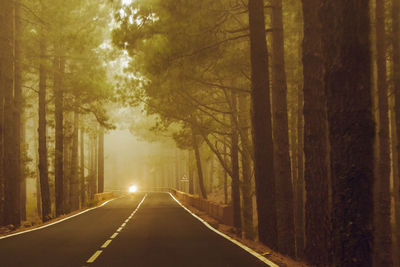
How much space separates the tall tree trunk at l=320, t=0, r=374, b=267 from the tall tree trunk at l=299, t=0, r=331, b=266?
5.56 meters

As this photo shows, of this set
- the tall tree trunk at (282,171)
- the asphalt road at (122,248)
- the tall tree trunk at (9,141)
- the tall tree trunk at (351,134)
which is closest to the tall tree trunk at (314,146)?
the tall tree trunk at (282,171)

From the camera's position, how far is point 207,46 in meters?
15.8

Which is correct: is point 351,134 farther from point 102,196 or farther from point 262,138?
point 102,196

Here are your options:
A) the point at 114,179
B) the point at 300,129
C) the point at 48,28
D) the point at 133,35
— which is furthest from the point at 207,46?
the point at 114,179

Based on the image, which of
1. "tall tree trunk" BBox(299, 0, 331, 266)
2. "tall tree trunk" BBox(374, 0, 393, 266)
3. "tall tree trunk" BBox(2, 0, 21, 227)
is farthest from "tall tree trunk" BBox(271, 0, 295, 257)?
"tall tree trunk" BBox(2, 0, 21, 227)

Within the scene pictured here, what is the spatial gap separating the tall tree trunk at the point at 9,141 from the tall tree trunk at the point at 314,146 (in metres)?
12.6

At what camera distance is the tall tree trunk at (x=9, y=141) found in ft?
60.3

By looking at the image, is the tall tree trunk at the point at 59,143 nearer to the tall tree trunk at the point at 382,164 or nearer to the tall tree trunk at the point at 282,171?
the tall tree trunk at the point at 282,171

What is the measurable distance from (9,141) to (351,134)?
16.0 metres

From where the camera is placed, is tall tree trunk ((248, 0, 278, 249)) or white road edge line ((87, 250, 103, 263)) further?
tall tree trunk ((248, 0, 278, 249))

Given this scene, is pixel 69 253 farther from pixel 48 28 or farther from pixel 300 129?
pixel 48 28

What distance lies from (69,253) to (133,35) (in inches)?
344

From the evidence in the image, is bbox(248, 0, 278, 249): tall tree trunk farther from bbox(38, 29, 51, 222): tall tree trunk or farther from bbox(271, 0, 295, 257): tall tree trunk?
bbox(38, 29, 51, 222): tall tree trunk

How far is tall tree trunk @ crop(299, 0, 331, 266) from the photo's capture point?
11336mm
